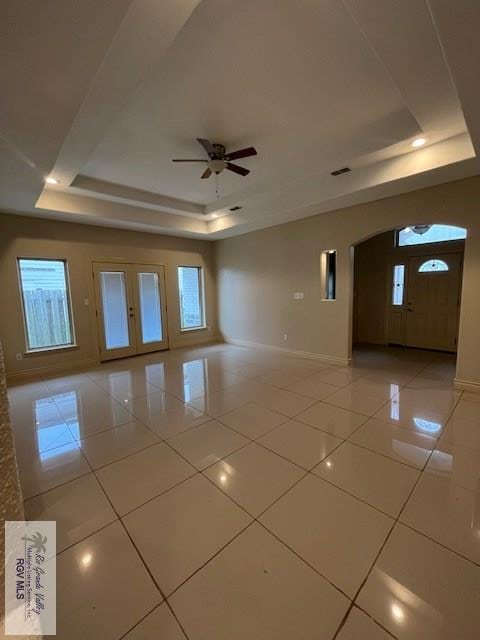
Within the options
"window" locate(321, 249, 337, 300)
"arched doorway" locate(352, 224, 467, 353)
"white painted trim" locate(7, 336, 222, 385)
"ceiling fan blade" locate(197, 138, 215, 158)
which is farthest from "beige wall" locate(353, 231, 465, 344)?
"white painted trim" locate(7, 336, 222, 385)

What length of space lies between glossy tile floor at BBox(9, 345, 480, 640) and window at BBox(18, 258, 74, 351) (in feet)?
5.84

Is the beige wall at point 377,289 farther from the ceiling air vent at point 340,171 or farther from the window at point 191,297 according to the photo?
the window at point 191,297

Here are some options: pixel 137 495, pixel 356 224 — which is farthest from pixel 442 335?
pixel 137 495

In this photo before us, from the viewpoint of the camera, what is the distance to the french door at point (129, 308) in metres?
5.62

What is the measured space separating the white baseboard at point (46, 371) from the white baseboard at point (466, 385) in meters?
6.07

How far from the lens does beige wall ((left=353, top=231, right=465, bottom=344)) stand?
20.4 feet

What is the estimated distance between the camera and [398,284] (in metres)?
6.24

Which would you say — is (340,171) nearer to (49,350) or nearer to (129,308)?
(129,308)

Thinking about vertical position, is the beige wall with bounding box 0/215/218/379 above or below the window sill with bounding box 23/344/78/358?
above

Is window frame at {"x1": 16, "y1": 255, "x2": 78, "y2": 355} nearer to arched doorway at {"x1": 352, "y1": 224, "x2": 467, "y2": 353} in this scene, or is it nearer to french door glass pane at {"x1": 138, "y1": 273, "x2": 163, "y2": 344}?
french door glass pane at {"x1": 138, "y1": 273, "x2": 163, "y2": 344}

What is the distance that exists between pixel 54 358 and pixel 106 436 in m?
3.08

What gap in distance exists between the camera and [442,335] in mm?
5699

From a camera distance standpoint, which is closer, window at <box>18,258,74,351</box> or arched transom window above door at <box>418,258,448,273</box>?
window at <box>18,258,74,351</box>

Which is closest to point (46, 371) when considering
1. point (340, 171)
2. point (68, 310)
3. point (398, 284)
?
point (68, 310)
